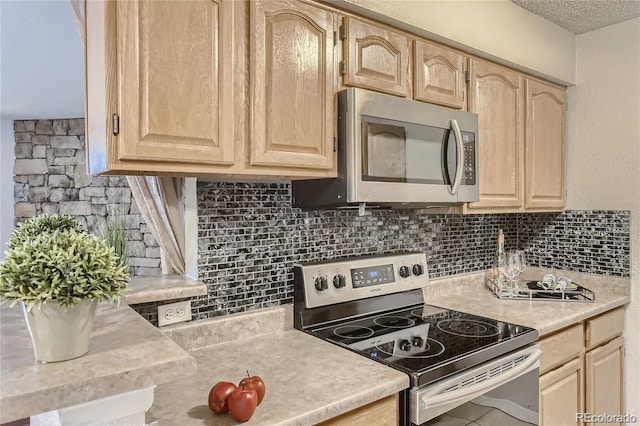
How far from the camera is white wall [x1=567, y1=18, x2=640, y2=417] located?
7.46ft

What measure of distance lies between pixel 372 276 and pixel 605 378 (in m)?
1.40

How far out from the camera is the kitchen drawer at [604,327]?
2.03 m

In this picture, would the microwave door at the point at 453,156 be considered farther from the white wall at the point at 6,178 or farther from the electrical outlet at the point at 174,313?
the white wall at the point at 6,178

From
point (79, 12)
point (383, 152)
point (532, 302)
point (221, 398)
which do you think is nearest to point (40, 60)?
point (79, 12)

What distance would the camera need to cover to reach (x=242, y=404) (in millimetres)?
949

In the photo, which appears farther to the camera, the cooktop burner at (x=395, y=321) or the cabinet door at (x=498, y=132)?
the cabinet door at (x=498, y=132)

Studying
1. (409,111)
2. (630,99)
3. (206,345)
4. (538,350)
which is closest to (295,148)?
(409,111)

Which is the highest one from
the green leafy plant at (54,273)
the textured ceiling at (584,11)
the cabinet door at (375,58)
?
the textured ceiling at (584,11)

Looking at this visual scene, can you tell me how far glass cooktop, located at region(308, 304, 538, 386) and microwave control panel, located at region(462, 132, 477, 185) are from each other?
63 cm

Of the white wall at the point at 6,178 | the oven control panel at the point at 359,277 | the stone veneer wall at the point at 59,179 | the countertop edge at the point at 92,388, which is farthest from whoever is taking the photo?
the white wall at the point at 6,178

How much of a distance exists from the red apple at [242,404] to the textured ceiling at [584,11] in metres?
2.23

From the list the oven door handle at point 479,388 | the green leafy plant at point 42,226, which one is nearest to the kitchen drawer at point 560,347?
the oven door handle at point 479,388

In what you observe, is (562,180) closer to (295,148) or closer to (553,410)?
(553,410)

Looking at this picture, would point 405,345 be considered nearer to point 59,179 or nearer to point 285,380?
point 285,380
